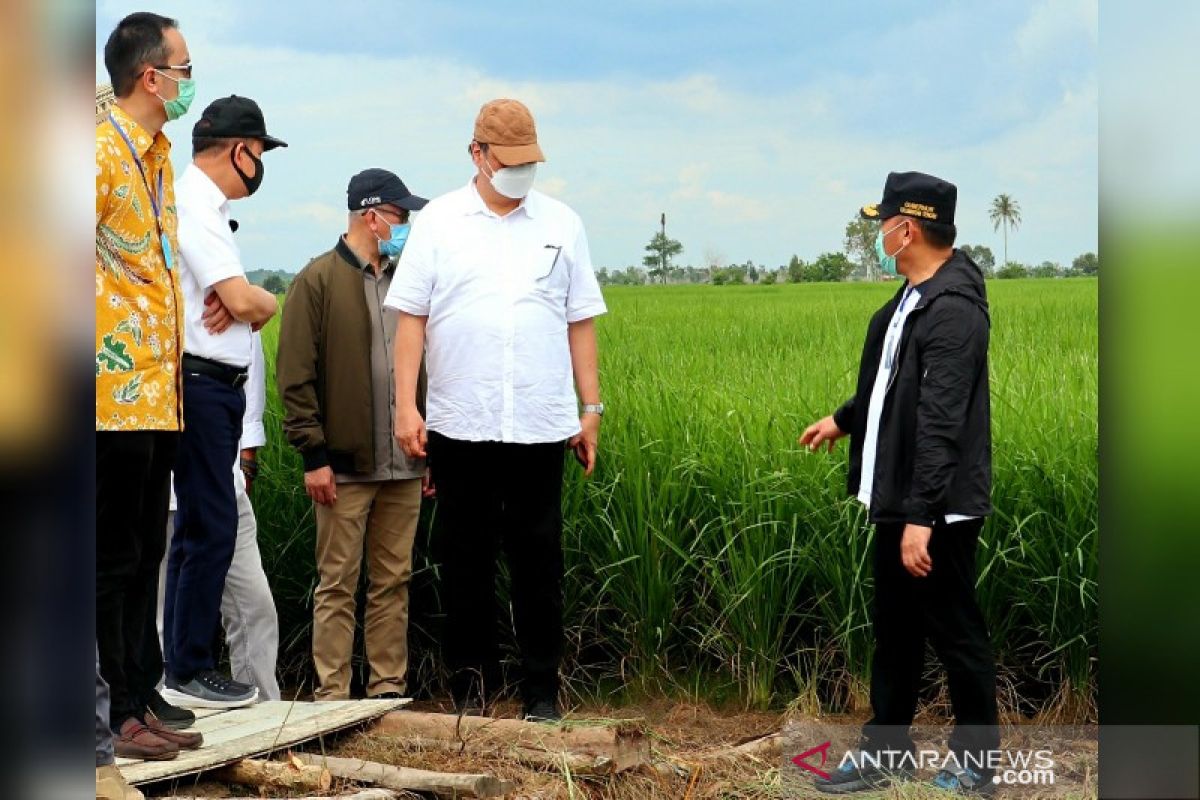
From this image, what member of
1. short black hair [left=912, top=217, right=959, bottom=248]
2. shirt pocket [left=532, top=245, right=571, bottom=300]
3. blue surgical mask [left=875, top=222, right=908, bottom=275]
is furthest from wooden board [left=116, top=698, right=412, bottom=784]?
short black hair [left=912, top=217, right=959, bottom=248]

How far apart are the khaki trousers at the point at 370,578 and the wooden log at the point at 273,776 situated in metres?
0.99

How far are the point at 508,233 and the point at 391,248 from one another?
575 millimetres

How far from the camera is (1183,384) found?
1049 millimetres

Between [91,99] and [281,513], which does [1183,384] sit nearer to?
[91,99]

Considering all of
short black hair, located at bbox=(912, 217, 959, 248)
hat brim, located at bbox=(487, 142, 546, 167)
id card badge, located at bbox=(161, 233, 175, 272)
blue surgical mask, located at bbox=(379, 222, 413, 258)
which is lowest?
id card badge, located at bbox=(161, 233, 175, 272)

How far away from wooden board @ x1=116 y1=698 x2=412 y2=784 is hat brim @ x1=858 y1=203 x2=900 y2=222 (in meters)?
1.92

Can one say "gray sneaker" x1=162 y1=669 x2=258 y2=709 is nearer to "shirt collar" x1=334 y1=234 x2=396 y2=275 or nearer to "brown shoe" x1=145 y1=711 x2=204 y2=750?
"brown shoe" x1=145 y1=711 x2=204 y2=750

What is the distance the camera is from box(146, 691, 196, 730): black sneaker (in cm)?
353

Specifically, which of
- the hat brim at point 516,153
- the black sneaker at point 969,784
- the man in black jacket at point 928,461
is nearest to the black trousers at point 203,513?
the hat brim at point 516,153

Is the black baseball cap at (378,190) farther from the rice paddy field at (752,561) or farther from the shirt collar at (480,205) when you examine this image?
the rice paddy field at (752,561)

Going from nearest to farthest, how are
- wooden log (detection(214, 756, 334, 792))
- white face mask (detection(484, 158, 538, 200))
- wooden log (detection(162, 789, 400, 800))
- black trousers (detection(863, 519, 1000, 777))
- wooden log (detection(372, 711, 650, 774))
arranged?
wooden log (detection(162, 789, 400, 800))
wooden log (detection(214, 756, 334, 792))
black trousers (detection(863, 519, 1000, 777))
wooden log (detection(372, 711, 650, 774))
white face mask (detection(484, 158, 538, 200))

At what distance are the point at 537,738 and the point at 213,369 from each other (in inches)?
53.2

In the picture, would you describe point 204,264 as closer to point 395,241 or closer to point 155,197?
point 155,197

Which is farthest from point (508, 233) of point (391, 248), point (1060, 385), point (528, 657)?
point (1060, 385)
